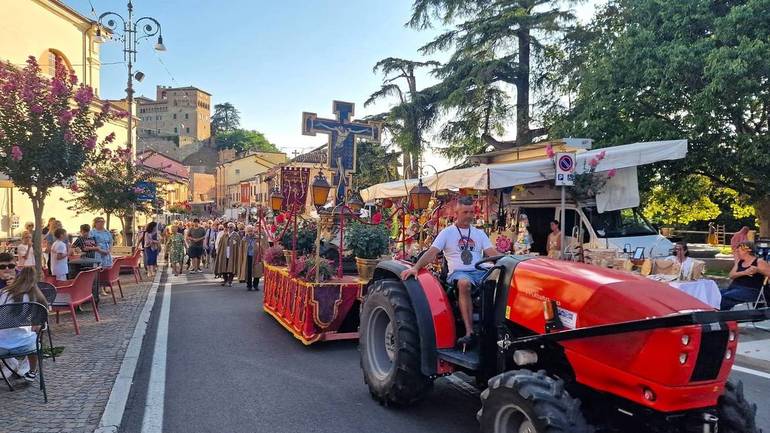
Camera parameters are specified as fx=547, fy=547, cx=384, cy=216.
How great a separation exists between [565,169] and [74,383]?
777 centimetres

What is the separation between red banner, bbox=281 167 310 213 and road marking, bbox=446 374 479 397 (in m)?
3.96

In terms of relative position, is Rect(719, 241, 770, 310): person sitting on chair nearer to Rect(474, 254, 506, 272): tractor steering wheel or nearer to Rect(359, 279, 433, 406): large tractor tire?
Rect(474, 254, 506, 272): tractor steering wheel

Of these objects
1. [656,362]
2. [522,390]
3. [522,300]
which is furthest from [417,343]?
[656,362]

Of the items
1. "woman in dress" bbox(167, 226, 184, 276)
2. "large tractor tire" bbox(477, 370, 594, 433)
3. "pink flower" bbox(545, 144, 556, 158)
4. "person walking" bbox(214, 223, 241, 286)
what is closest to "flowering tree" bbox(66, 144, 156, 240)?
"woman in dress" bbox(167, 226, 184, 276)

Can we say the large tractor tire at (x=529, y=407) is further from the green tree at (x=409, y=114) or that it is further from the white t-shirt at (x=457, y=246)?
the green tree at (x=409, y=114)

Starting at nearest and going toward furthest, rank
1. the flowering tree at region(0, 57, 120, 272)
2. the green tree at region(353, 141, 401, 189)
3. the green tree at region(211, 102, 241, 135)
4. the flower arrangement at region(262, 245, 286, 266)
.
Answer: the flowering tree at region(0, 57, 120, 272) → the flower arrangement at region(262, 245, 286, 266) → the green tree at region(353, 141, 401, 189) → the green tree at region(211, 102, 241, 135)

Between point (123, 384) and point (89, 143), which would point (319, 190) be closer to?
point (123, 384)

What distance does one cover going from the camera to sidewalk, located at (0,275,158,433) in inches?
178

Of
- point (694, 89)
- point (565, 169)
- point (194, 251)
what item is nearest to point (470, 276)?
point (565, 169)

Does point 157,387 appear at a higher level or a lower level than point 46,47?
lower

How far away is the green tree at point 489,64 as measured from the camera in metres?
21.5

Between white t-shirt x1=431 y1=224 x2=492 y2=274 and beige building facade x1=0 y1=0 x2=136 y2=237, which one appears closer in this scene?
white t-shirt x1=431 y1=224 x2=492 y2=274

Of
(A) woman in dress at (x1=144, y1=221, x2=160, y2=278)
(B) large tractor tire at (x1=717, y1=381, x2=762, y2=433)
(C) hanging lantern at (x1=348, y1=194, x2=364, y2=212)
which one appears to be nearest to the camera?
(B) large tractor tire at (x1=717, y1=381, x2=762, y2=433)

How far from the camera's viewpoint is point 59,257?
9.02 m
